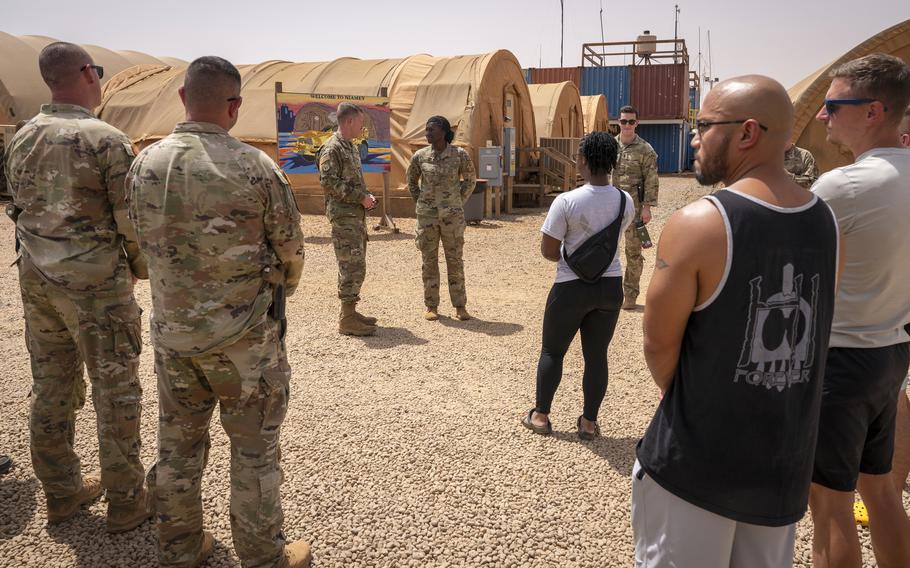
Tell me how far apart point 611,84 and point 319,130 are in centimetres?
1826

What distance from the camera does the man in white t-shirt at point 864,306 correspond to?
7.18 feet

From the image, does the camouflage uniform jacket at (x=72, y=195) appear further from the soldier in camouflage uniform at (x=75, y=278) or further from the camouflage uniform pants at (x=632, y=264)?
the camouflage uniform pants at (x=632, y=264)

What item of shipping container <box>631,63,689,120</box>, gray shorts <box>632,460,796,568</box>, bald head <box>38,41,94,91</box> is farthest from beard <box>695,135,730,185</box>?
shipping container <box>631,63,689,120</box>

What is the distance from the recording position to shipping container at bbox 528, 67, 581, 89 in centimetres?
2814

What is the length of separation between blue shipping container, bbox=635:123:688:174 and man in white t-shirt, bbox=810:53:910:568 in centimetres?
2631

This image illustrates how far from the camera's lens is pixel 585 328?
3.84m

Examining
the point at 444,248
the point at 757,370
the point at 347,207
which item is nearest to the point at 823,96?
the point at 444,248

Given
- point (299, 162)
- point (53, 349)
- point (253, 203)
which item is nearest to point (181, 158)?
point (253, 203)

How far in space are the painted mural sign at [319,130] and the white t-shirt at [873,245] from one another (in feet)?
37.2

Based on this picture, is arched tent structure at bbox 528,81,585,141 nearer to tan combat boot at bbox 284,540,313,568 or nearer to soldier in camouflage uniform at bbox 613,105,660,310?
soldier in camouflage uniform at bbox 613,105,660,310

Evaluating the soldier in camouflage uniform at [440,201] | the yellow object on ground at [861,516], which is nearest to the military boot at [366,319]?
the soldier in camouflage uniform at [440,201]

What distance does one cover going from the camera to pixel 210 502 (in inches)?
130

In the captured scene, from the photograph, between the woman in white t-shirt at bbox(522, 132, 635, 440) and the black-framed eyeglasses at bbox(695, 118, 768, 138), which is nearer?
the black-framed eyeglasses at bbox(695, 118, 768, 138)

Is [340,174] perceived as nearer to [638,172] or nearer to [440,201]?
[440,201]
